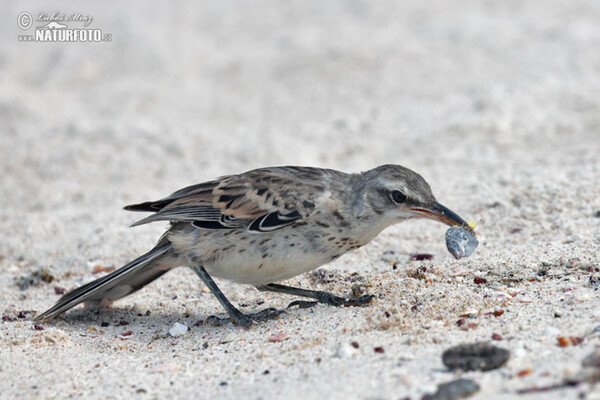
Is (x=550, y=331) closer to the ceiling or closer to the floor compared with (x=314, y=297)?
closer to the ceiling

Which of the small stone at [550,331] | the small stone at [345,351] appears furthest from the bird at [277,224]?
the small stone at [550,331]

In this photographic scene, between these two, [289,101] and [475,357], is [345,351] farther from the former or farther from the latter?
[289,101]

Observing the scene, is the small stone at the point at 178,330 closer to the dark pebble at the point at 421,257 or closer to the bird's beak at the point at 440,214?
the bird's beak at the point at 440,214

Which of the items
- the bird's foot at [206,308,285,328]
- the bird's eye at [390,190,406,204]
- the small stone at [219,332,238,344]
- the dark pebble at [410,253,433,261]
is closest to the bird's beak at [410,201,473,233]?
the bird's eye at [390,190,406,204]

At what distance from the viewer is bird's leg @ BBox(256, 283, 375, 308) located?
254 inches

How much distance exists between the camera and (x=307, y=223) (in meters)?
6.51

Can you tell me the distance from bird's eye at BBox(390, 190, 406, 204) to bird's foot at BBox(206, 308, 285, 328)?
129cm

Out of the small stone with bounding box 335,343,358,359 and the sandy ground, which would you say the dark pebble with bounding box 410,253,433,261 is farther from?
the small stone with bounding box 335,343,358,359

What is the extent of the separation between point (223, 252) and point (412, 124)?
20.0 ft

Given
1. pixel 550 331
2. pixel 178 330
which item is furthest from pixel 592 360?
pixel 178 330

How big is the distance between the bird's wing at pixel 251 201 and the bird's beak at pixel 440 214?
77 centimetres

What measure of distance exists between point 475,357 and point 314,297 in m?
2.15

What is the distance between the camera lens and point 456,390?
441cm

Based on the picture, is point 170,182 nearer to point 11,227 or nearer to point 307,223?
point 11,227
